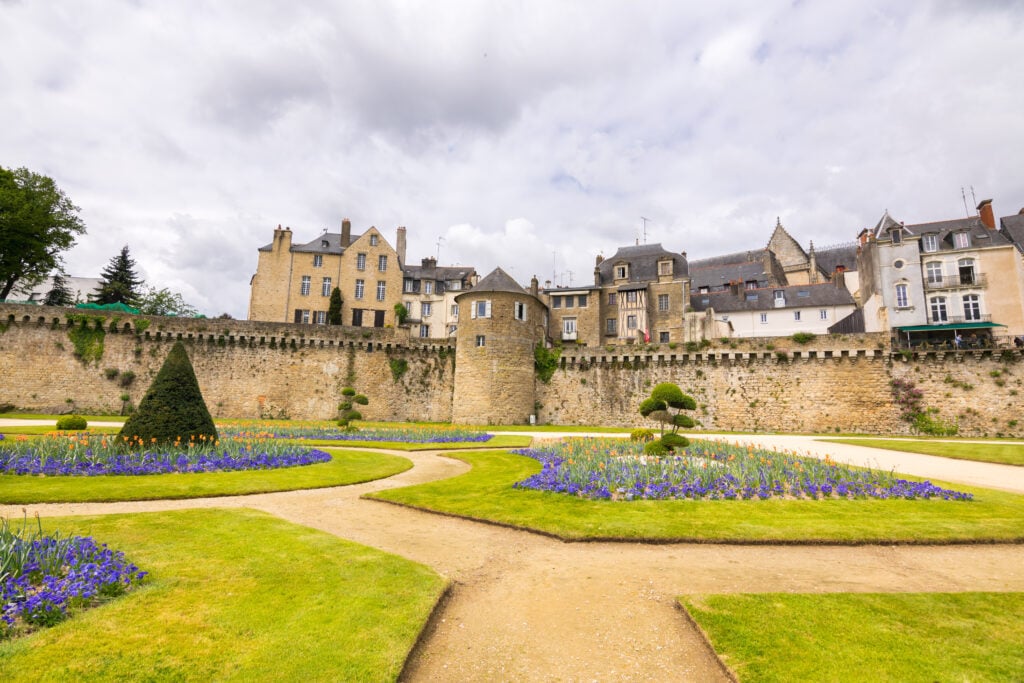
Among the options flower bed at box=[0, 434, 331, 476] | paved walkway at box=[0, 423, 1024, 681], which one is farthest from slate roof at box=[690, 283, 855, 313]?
flower bed at box=[0, 434, 331, 476]

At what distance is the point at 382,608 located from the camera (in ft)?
15.6

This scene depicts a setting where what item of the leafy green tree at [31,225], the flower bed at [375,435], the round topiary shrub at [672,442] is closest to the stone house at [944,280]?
the round topiary shrub at [672,442]

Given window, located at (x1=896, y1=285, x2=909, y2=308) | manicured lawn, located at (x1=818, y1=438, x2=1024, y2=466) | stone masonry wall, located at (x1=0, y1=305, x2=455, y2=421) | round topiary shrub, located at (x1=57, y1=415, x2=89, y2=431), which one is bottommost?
manicured lawn, located at (x1=818, y1=438, x2=1024, y2=466)

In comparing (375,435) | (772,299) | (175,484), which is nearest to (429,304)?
(375,435)

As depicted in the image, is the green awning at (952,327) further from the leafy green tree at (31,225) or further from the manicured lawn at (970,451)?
the leafy green tree at (31,225)

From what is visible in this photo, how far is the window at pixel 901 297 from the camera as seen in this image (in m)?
37.3

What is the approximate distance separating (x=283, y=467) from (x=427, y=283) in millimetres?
37766

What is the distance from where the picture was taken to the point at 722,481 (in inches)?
424

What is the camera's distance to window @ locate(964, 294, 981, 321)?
115 ft

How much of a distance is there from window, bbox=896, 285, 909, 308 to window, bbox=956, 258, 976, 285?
3432 millimetres

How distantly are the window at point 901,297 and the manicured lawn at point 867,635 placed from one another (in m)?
40.5

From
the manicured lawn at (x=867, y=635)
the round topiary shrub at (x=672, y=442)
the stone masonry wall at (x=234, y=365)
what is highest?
the stone masonry wall at (x=234, y=365)

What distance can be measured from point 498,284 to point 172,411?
24503mm

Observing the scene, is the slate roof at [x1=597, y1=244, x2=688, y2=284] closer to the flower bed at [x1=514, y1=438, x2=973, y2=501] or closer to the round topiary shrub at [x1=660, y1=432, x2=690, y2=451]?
the round topiary shrub at [x1=660, y1=432, x2=690, y2=451]
